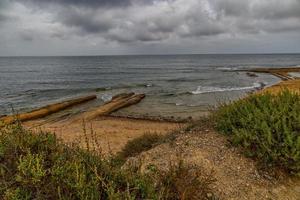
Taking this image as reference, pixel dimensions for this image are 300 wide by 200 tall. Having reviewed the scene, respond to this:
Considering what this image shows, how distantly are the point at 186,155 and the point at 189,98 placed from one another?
79.8 ft

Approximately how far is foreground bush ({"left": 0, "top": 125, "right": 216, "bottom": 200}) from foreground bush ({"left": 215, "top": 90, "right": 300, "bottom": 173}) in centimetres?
170

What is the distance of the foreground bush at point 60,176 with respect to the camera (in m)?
2.99

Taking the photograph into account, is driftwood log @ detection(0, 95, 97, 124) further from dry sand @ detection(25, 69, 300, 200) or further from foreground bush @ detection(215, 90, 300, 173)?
foreground bush @ detection(215, 90, 300, 173)

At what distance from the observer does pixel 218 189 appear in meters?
4.74

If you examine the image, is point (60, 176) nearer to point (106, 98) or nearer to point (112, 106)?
point (112, 106)

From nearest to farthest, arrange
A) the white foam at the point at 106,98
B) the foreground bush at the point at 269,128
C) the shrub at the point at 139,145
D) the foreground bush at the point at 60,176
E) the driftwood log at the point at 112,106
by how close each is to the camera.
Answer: the foreground bush at the point at 60,176, the foreground bush at the point at 269,128, the shrub at the point at 139,145, the driftwood log at the point at 112,106, the white foam at the point at 106,98

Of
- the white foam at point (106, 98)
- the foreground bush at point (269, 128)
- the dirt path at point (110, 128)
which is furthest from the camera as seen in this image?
the white foam at point (106, 98)

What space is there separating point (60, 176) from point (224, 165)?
330 cm

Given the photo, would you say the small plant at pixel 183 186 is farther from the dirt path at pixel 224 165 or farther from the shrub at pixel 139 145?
the shrub at pixel 139 145

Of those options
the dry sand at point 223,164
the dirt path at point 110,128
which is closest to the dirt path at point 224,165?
the dry sand at point 223,164

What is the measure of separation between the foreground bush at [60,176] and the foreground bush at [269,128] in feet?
5.56

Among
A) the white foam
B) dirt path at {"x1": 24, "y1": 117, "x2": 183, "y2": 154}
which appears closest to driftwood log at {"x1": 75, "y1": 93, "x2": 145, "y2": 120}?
dirt path at {"x1": 24, "y1": 117, "x2": 183, "y2": 154}

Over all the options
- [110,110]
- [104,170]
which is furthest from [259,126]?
[110,110]

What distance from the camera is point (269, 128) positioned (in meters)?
5.33
